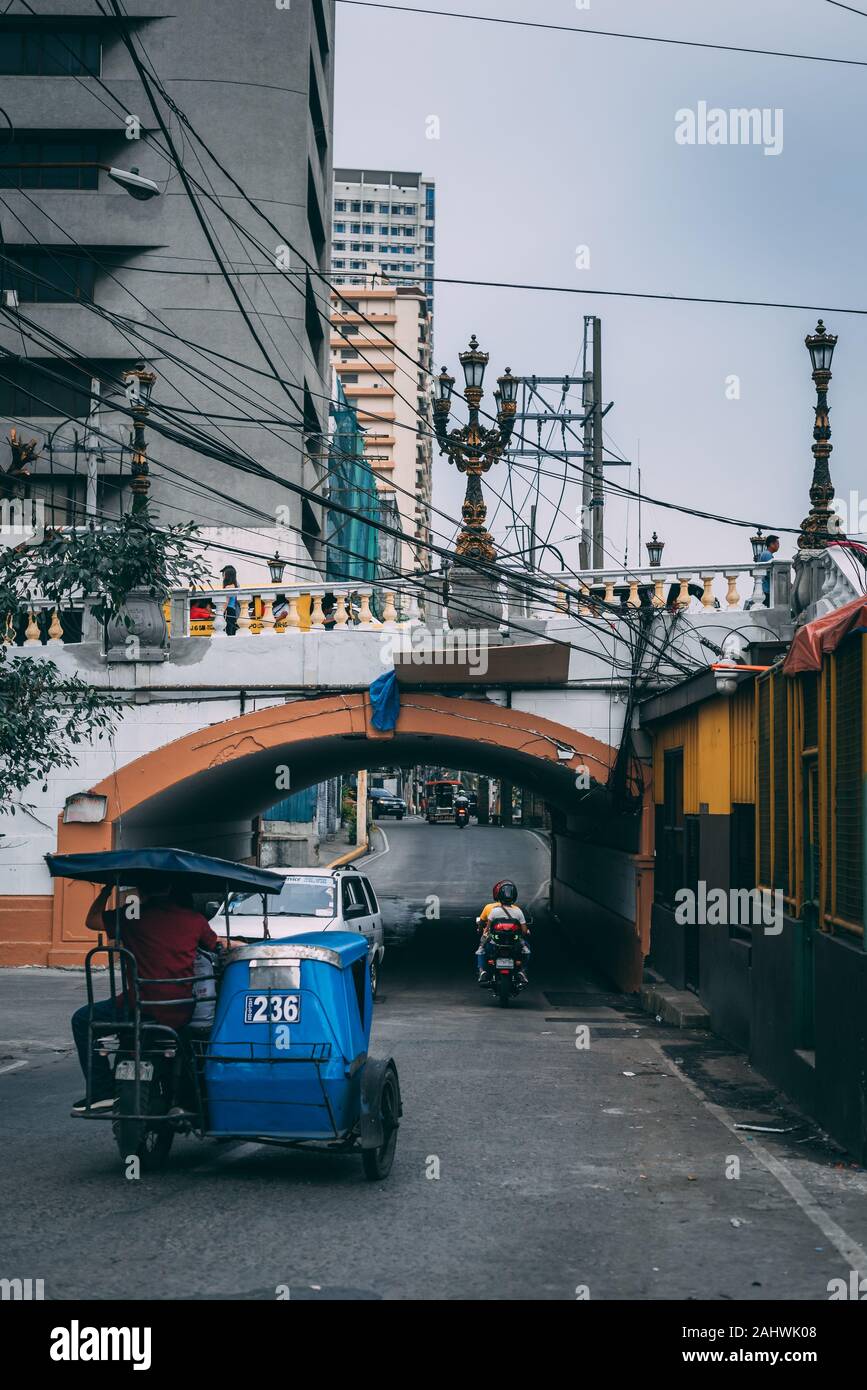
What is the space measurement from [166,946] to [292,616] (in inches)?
544

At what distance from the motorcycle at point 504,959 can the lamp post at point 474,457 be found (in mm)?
4662

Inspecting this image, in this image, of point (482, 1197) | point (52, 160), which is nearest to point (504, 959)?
point (482, 1197)

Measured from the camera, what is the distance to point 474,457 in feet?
67.5

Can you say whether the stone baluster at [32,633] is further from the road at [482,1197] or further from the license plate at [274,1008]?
the license plate at [274,1008]

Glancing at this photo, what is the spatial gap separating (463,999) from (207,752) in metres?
5.33

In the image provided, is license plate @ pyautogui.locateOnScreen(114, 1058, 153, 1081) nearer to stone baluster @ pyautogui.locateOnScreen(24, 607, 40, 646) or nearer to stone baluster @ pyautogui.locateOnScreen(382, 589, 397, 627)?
stone baluster @ pyautogui.locateOnScreen(382, 589, 397, 627)

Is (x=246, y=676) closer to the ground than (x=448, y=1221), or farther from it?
farther from it

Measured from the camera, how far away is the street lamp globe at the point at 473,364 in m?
19.4

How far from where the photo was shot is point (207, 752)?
2206cm

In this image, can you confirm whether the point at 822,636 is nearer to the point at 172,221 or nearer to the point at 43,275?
the point at 172,221

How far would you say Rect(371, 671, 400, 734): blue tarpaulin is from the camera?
2186 cm

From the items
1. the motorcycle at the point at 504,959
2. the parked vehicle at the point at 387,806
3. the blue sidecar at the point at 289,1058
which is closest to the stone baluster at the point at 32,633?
the motorcycle at the point at 504,959
